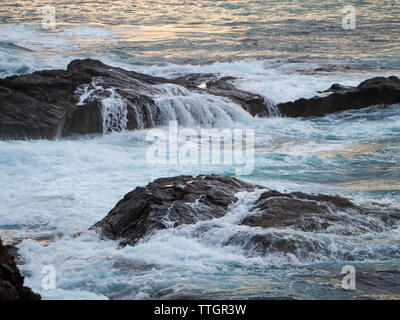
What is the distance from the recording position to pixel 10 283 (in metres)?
3.81

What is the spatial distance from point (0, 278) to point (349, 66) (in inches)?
757

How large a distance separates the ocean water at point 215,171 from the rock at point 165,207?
0.59ft

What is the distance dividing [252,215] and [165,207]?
0.90m

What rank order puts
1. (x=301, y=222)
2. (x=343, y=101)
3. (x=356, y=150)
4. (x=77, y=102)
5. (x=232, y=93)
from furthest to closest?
(x=232, y=93) < (x=343, y=101) < (x=77, y=102) < (x=356, y=150) < (x=301, y=222)

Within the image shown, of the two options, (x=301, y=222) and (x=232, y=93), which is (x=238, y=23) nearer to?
(x=232, y=93)

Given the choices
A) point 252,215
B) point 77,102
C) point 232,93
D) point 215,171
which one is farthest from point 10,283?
point 232,93

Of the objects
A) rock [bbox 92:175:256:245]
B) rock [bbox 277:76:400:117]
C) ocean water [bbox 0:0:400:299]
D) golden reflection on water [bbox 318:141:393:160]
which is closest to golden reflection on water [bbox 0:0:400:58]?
ocean water [bbox 0:0:400:299]

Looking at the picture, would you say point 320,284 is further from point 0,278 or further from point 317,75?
point 317,75

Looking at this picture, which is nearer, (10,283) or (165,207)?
(10,283)

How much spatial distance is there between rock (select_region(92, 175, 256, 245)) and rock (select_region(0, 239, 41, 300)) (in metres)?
2.86

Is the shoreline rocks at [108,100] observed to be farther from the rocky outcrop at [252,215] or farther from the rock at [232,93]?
the rocky outcrop at [252,215]

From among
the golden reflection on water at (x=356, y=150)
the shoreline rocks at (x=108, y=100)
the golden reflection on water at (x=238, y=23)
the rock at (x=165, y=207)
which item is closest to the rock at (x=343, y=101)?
the shoreline rocks at (x=108, y=100)

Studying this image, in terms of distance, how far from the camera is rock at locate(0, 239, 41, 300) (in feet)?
12.2

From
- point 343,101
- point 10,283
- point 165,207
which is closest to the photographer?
point 10,283
